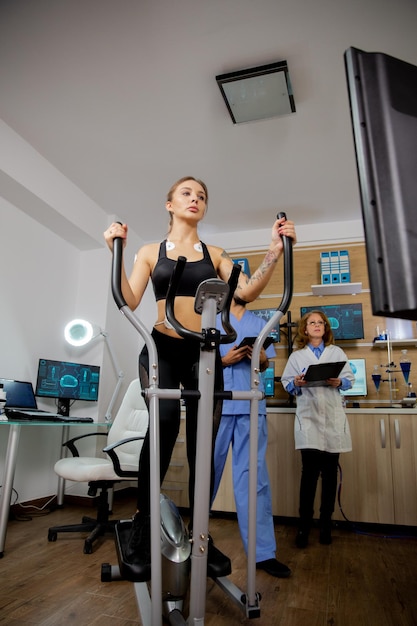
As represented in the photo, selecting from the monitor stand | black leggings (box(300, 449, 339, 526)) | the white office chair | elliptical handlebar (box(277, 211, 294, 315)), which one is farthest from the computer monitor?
elliptical handlebar (box(277, 211, 294, 315))

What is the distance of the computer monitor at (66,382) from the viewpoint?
320 centimetres

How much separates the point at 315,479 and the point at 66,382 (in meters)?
2.01

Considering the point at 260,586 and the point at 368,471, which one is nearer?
the point at 260,586

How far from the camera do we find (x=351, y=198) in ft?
12.3

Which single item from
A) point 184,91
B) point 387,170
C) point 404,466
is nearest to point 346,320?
point 404,466

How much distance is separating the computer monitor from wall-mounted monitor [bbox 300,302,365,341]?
2136 mm

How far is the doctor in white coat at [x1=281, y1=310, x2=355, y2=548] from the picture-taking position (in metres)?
2.58

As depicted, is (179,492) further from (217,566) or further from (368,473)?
(217,566)

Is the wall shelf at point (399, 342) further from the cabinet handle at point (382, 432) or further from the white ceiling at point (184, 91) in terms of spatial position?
the white ceiling at point (184, 91)

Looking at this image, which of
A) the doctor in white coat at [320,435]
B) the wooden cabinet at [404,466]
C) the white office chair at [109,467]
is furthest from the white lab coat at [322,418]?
the white office chair at [109,467]

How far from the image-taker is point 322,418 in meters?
2.68

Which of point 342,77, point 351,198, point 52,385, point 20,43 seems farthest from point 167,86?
point 52,385

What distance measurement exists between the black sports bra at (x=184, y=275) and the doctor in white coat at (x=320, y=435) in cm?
150

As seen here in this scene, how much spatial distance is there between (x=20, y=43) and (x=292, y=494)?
3.34m
